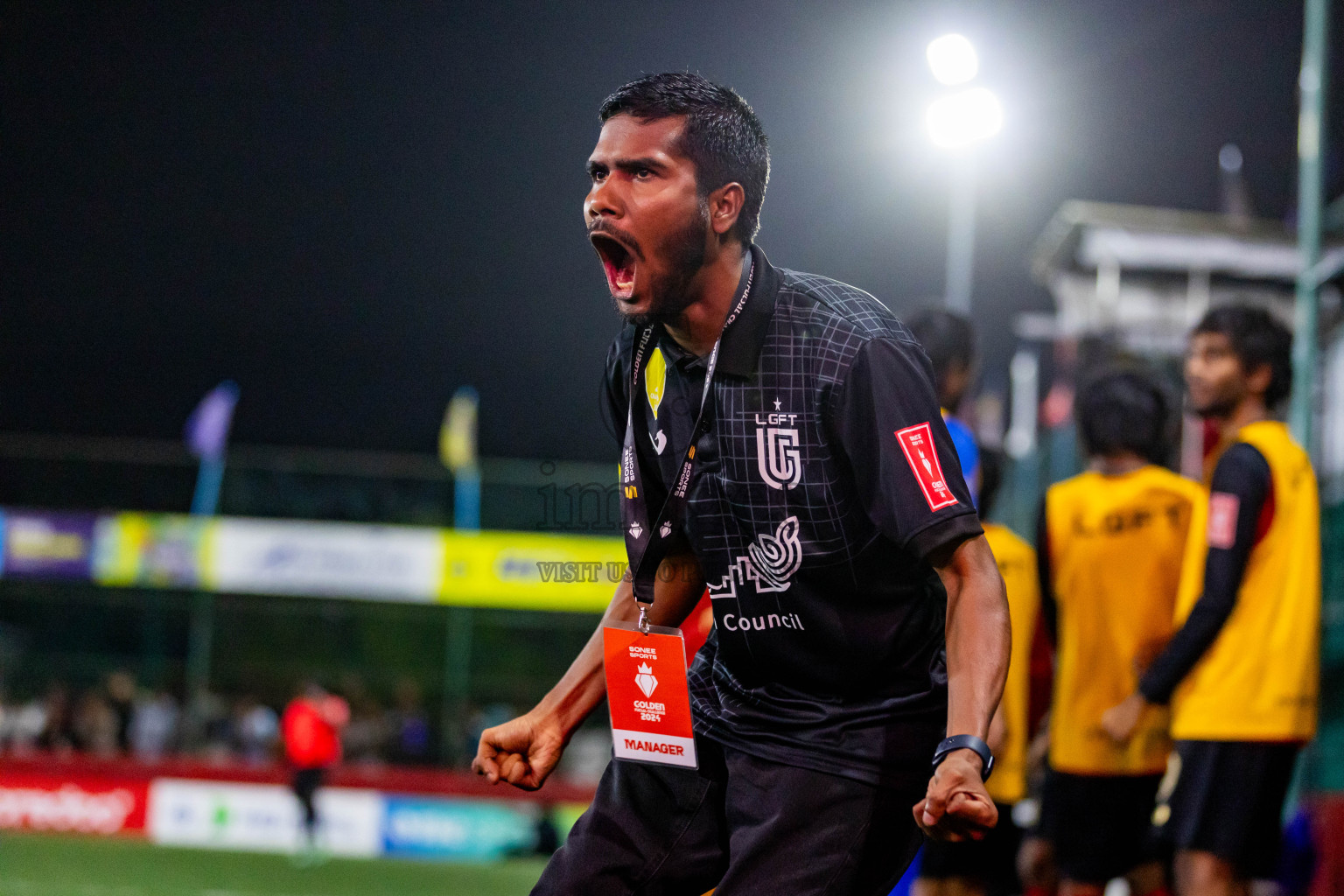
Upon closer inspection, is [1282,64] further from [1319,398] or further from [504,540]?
[504,540]

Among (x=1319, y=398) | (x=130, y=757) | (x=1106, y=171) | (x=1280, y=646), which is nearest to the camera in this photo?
(x=1280, y=646)

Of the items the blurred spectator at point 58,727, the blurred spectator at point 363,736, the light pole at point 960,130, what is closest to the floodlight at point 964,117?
the light pole at point 960,130

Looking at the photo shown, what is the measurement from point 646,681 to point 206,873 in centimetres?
1099

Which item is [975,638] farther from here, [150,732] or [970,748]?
[150,732]

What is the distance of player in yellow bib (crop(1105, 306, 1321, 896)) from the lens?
3953 mm

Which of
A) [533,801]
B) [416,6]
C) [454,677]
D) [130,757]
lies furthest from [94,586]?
[416,6]

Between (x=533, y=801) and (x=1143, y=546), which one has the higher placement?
(x=1143, y=546)

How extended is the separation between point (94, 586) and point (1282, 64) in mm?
17441

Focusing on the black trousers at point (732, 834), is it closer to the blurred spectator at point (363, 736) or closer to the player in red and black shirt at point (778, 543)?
the player in red and black shirt at point (778, 543)

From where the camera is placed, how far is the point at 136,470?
1966 cm

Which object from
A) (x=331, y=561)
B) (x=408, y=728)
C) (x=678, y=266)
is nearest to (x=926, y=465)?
(x=678, y=266)

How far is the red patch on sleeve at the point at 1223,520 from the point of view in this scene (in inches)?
156

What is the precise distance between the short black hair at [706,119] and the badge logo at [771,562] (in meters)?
0.57

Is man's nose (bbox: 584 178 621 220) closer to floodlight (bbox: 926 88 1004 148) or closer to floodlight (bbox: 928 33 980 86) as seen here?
floodlight (bbox: 928 33 980 86)
